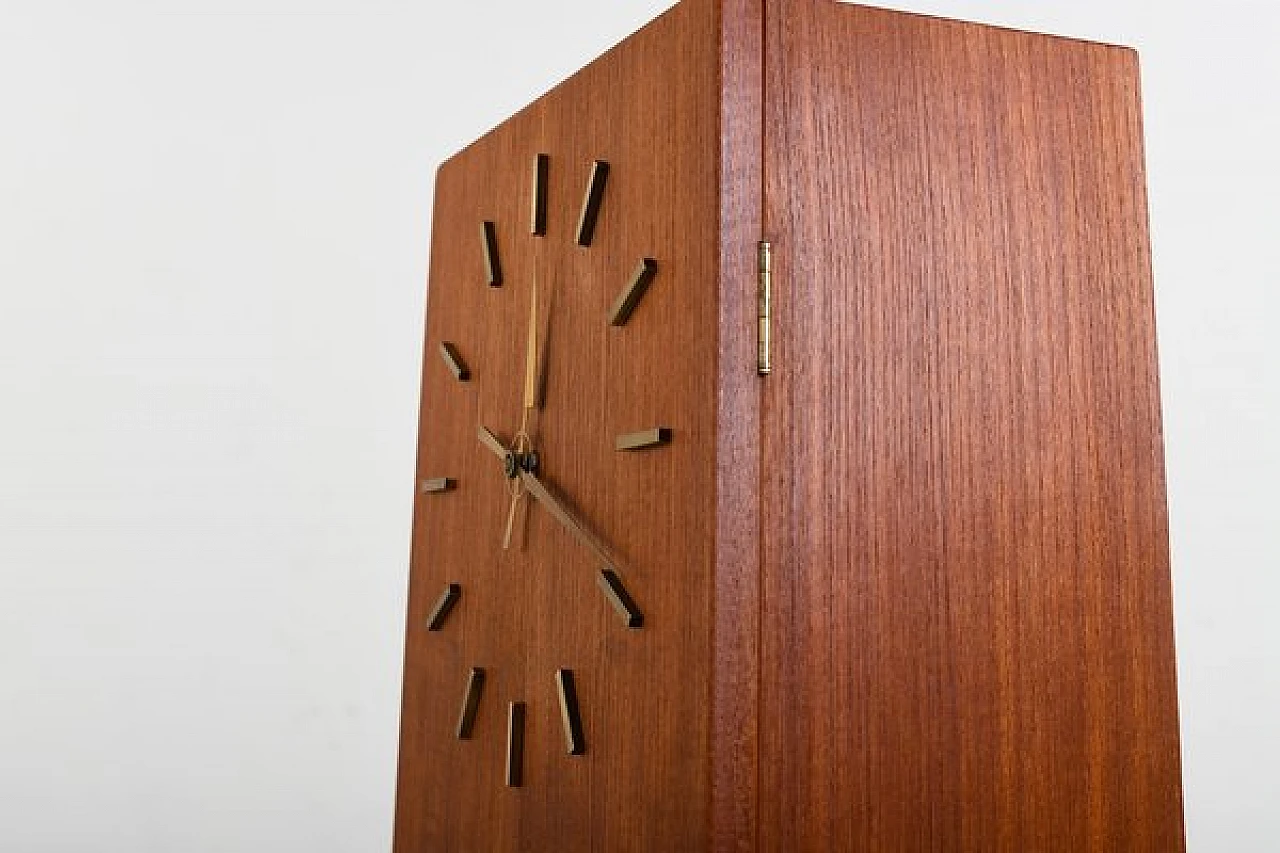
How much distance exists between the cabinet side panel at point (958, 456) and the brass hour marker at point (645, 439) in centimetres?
11

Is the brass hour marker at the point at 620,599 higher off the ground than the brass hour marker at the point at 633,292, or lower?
lower

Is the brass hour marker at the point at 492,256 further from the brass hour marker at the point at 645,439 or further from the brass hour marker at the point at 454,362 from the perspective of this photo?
the brass hour marker at the point at 645,439

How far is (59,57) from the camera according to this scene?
2.68 meters

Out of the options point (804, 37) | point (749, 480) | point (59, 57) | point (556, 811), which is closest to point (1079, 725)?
point (749, 480)

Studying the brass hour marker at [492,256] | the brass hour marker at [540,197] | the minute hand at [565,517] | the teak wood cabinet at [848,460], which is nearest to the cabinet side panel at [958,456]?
the teak wood cabinet at [848,460]

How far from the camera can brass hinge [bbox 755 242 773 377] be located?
53.5 inches

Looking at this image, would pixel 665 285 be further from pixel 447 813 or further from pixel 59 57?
pixel 59 57

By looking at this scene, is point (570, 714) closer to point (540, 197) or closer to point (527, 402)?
point (527, 402)

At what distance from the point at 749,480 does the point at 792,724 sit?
0.22 m

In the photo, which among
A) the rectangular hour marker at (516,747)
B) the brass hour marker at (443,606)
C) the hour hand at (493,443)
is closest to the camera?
the rectangular hour marker at (516,747)

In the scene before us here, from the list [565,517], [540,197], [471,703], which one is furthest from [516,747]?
[540,197]

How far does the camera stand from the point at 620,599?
145cm

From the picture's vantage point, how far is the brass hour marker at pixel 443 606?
6.09ft

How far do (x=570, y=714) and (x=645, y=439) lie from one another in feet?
1.00
